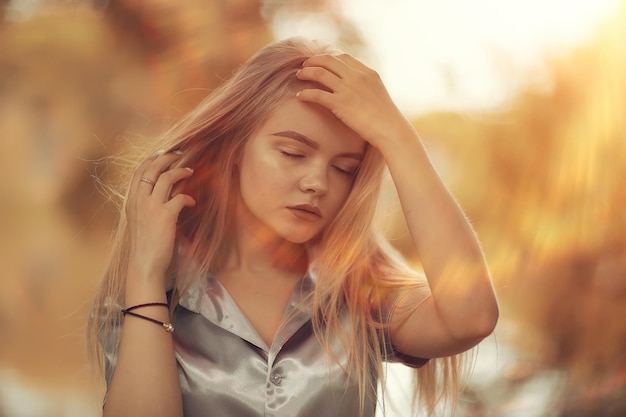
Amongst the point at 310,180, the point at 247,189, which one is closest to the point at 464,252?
the point at 310,180

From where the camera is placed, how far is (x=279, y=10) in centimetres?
220

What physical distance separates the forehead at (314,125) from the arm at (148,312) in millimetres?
194

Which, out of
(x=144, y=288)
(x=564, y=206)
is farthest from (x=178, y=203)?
(x=564, y=206)

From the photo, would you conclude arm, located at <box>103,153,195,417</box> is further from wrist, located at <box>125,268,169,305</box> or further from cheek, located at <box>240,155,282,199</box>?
cheek, located at <box>240,155,282,199</box>

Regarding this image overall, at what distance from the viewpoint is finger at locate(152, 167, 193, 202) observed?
1208 millimetres

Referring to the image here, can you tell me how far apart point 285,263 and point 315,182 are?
209 millimetres

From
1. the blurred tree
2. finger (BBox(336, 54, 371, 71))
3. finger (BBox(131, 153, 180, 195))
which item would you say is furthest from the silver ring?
the blurred tree

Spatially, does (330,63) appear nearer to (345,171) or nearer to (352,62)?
(352,62)

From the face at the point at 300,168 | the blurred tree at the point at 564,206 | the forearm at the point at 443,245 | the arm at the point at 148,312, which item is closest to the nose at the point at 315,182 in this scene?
the face at the point at 300,168

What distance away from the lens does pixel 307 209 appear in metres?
1.18

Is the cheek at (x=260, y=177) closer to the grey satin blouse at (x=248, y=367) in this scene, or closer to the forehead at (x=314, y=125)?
the forehead at (x=314, y=125)

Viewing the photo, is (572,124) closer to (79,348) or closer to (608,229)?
(608,229)

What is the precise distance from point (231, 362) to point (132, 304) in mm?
183

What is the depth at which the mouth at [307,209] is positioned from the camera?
1170 mm
